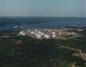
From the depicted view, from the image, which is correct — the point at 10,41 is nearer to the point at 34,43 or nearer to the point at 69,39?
the point at 34,43

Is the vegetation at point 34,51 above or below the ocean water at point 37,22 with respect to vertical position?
below

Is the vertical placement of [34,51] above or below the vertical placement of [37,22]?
below

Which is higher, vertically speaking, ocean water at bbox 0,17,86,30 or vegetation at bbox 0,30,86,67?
ocean water at bbox 0,17,86,30
